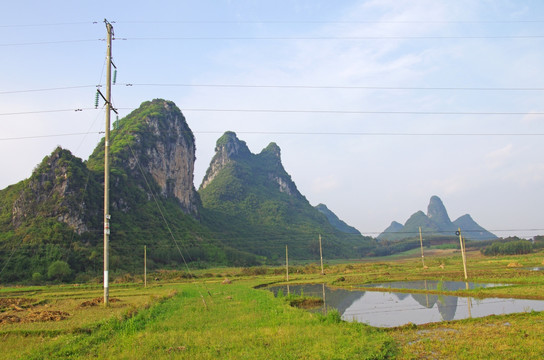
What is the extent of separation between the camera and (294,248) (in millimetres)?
114312

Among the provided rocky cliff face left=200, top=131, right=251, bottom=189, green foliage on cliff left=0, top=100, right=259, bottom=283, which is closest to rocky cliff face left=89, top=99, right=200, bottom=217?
green foliage on cliff left=0, top=100, right=259, bottom=283

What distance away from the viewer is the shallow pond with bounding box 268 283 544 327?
15281 mm

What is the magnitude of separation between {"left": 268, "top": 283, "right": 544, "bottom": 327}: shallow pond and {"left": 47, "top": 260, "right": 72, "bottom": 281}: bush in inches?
1550

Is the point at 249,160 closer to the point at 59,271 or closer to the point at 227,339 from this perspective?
the point at 59,271

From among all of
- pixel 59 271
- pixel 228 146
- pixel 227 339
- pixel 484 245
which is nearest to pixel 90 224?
pixel 59 271

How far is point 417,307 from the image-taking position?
18797mm

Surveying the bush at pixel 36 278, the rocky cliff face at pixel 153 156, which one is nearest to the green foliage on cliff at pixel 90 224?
the bush at pixel 36 278

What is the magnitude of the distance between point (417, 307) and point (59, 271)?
4590 cm

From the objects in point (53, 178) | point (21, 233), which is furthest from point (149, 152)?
point (21, 233)

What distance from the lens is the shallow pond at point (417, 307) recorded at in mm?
15281

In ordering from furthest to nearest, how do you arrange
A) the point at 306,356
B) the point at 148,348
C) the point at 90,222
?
the point at 90,222, the point at 148,348, the point at 306,356

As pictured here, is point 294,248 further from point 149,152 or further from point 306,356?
point 306,356

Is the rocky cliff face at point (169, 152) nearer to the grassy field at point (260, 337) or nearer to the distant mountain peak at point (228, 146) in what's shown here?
the distant mountain peak at point (228, 146)

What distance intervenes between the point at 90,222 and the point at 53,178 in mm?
10568
